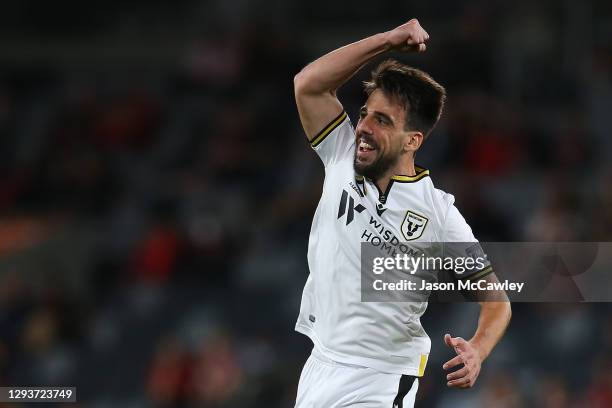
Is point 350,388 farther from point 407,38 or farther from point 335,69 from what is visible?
point 407,38

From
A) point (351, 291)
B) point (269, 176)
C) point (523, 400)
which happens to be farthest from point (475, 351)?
point (269, 176)

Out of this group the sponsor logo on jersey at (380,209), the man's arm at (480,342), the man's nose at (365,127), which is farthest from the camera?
the sponsor logo on jersey at (380,209)

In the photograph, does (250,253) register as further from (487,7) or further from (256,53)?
(487,7)

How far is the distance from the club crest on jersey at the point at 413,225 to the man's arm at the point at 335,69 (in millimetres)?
572

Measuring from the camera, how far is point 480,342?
15.9 ft

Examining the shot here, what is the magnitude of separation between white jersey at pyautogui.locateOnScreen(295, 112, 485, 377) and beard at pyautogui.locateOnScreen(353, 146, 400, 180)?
2.7 inches

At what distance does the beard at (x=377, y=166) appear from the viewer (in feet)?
16.2

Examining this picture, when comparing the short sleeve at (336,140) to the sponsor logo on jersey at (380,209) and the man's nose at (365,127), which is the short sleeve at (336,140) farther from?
the sponsor logo on jersey at (380,209)

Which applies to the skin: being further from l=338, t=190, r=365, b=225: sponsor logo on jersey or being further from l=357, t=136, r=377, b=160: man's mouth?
l=338, t=190, r=365, b=225: sponsor logo on jersey

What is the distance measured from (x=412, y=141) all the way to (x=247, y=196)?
7.16 metres

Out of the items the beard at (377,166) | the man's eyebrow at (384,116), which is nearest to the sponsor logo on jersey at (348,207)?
the beard at (377,166)

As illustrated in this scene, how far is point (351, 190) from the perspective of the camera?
5035 mm

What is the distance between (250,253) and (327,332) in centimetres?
645

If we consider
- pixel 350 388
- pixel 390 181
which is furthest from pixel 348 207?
pixel 350 388
